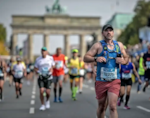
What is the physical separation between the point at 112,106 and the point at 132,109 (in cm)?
520

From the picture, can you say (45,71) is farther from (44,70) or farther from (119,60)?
(119,60)

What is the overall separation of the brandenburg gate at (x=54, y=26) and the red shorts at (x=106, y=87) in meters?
83.5

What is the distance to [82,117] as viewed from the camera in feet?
33.8

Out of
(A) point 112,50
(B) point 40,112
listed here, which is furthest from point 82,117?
(A) point 112,50

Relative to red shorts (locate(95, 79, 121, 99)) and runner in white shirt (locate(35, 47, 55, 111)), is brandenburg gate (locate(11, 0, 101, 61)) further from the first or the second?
red shorts (locate(95, 79, 121, 99))

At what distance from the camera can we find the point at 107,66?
7.12 metres

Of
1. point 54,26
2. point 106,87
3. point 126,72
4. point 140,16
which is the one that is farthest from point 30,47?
point 106,87

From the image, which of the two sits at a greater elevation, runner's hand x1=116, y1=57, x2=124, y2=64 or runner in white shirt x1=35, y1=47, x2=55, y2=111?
runner's hand x1=116, y1=57, x2=124, y2=64

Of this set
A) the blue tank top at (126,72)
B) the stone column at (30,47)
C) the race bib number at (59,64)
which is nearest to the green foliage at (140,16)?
the stone column at (30,47)

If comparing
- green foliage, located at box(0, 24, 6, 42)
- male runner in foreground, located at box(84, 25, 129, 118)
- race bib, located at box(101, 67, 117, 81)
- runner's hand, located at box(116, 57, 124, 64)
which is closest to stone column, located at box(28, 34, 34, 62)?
green foliage, located at box(0, 24, 6, 42)

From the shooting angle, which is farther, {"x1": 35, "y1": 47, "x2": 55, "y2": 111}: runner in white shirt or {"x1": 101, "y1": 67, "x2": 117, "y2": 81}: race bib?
{"x1": 35, "y1": 47, "x2": 55, "y2": 111}: runner in white shirt

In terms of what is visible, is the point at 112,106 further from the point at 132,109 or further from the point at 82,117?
the point at 132,109

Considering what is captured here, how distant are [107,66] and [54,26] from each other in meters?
88.3

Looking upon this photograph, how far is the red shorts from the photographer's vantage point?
712 cm
